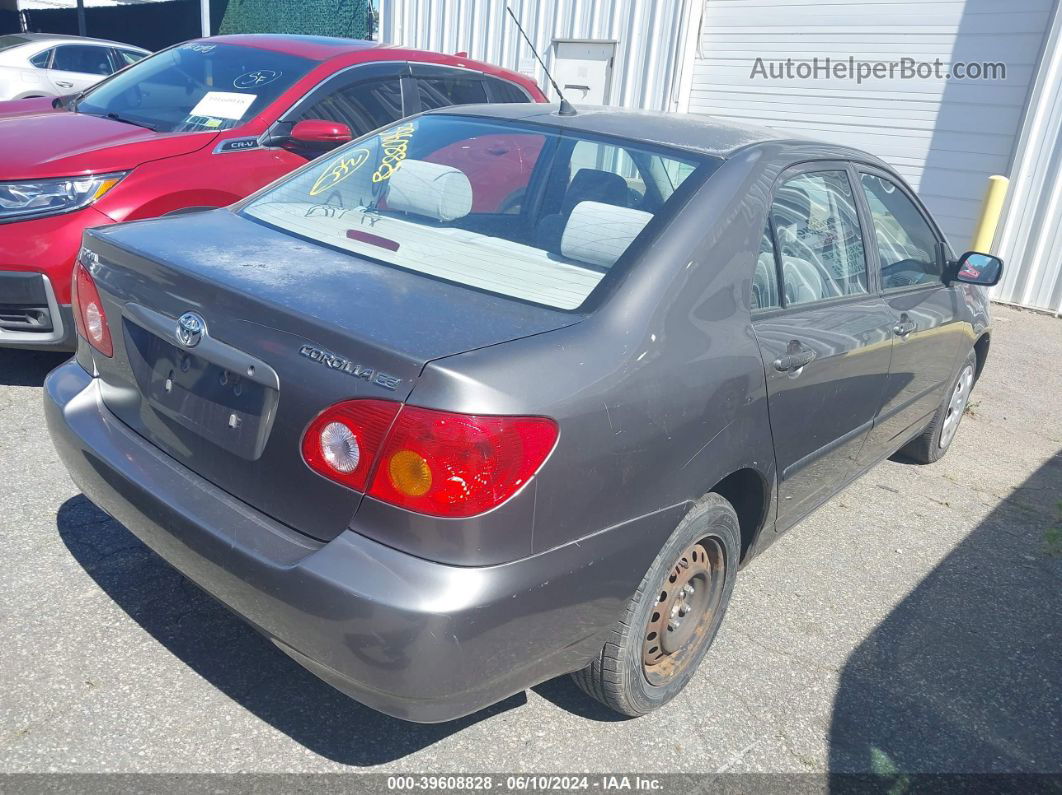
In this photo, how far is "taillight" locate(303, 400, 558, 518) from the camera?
1.87 m

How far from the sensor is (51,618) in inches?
106

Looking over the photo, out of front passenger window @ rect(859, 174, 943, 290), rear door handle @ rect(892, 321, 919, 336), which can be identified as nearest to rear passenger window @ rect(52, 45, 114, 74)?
front passenger window @ rect(859, 174, 943, 290)

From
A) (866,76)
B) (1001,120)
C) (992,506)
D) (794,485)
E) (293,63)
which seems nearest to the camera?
(794,485)

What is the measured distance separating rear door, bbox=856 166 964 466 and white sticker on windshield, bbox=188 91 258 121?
3198 millimetres

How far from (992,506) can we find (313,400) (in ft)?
12.5

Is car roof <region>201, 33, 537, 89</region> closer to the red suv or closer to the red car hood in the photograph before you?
the red suv

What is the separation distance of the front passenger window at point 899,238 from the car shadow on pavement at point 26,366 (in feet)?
12.8

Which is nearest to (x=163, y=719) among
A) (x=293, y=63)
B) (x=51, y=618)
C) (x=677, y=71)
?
(x=51, y=618)

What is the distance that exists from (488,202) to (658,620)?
1405mm

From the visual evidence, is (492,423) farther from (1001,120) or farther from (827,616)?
(1001,120)

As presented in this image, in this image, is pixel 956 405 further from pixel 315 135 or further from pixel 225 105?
pixel 225 105

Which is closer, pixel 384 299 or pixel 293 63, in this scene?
pixel 384 299

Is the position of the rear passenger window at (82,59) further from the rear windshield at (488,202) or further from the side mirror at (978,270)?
the side mirror at (978,270)

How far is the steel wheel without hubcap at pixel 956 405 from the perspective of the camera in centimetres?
483
